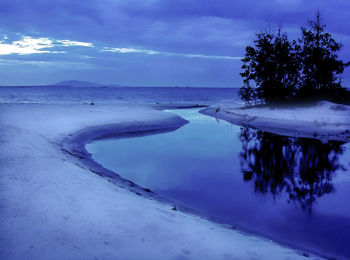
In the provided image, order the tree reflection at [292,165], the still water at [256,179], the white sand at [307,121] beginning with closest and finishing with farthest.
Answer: the still water at [256,179] < the tree reflection at [292,165] < the white sand at [307,121]

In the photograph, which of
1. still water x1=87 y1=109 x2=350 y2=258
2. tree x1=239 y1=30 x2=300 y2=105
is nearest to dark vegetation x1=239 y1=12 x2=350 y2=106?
tree x1=239 y1=30 x2=300 y2=105

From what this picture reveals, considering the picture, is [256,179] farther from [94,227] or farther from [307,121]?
[307,121]

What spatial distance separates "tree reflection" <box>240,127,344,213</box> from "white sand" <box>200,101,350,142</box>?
3518 mm

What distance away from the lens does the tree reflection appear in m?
13.7

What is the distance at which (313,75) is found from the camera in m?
43.2

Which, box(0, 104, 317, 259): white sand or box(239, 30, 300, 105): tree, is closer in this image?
box(0, 104, 317, 259): white sand

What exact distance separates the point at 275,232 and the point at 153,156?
38.1 feet

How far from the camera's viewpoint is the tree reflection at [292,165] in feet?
44.9

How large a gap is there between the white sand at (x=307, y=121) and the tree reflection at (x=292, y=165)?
3518 mm

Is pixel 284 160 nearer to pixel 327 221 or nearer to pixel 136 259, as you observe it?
pixel 327 221

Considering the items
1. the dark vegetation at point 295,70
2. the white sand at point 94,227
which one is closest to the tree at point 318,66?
the dark vegetation at point 295,70

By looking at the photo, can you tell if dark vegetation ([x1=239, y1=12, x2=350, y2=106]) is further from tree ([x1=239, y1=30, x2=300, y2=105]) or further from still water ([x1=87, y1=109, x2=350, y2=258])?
still water ([x1=87, y1=109, x2=350, y2=258])

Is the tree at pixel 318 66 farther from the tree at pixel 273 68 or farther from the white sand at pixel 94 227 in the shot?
the white sand at pixel 94 227

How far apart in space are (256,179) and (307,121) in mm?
20973
